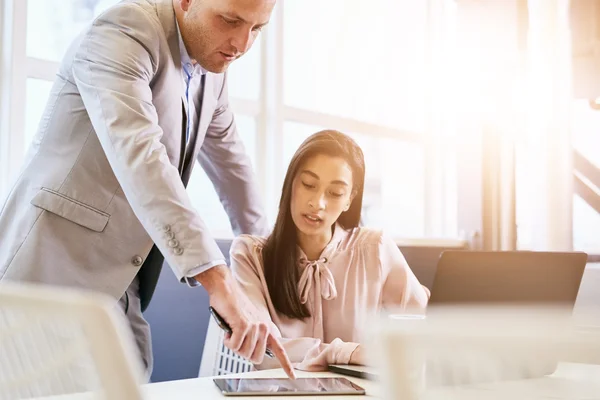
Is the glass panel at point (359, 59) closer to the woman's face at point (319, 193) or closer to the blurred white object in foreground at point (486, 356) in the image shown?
the woman's face at point (319, 193)

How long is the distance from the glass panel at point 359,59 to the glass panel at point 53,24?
107 cm

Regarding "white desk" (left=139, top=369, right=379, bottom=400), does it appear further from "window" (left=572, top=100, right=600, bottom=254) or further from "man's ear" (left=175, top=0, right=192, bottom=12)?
"window" (left=572, top=100, right=600, bottom=254)

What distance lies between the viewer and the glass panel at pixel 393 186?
4188 millimetres

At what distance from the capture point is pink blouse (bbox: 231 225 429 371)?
2051 millimetres

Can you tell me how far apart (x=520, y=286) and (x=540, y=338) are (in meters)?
0.99

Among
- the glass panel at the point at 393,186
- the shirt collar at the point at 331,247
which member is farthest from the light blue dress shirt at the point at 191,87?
the glass panel at the point at 393,186

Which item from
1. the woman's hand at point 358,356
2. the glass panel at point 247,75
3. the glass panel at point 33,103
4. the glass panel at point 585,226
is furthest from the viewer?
the glass panel at point 585,226

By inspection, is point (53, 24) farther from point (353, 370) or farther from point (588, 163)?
point (588, 163)

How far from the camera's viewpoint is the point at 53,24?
8.84 ft

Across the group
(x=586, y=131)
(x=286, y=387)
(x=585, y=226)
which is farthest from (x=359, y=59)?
(x=286, y=387)

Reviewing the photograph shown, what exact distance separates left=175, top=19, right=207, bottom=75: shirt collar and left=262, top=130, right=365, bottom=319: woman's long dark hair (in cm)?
43

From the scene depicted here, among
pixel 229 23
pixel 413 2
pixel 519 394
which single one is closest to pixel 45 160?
pixel 229 23

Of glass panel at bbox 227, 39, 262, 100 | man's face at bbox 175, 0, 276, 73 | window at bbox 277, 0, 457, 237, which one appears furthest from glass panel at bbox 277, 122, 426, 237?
man's face at bbox 175, 0, 276, 73

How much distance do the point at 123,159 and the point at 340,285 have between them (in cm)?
88
